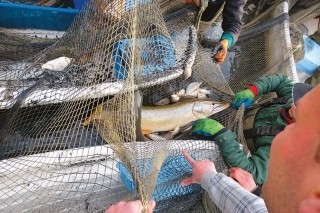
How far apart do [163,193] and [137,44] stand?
0.98 m

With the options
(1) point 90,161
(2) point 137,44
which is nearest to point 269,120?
(2) point 137,44

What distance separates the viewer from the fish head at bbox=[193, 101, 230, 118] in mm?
2953

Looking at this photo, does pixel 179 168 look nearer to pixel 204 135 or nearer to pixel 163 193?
pixel 163 193

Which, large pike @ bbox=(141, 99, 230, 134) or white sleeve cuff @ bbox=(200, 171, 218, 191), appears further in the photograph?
large pike @ bbox=(141, 99, 230, 134)

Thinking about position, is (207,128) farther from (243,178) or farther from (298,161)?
(298,161)

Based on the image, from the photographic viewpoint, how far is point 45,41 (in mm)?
2904

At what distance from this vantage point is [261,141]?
266 cm

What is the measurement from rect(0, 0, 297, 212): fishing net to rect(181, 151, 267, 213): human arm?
17 centimetres

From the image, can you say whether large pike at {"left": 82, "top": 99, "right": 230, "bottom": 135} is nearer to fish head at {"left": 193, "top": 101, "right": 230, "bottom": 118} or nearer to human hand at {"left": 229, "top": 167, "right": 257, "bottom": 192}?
fish head at {"left": 193, "top": 101, "right": 230, "bottom": 118}

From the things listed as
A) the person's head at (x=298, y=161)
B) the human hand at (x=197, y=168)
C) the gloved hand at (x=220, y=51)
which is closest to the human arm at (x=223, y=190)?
the human hand at (x=197, y=168)

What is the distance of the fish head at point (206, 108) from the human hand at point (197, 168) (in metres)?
0.84

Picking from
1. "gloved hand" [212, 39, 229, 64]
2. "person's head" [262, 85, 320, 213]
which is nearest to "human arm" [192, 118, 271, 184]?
"gloved hand" [212, 39, 229, 64]

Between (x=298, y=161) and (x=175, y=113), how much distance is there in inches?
76.5

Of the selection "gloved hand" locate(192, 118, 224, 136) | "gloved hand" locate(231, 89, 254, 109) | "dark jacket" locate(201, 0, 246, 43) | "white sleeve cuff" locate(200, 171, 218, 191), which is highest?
"dark jacket" locate(201, 0, 246, 43)
